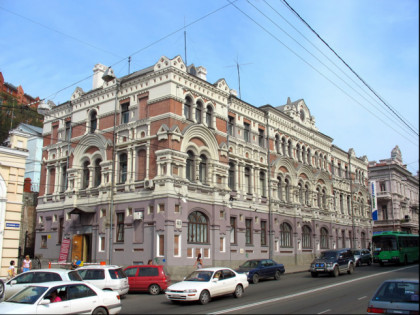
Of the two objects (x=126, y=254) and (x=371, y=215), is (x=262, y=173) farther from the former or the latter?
(x=371, y=215)

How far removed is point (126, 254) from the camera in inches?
1088

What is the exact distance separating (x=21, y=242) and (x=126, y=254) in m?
13.4

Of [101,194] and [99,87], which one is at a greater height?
[99,87]

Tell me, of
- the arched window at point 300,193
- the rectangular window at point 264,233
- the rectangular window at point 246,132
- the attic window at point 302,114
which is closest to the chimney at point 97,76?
the rectangular window at point 246,132

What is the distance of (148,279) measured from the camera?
2042 cm

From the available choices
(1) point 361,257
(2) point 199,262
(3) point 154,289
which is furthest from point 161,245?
(1) point 361,257

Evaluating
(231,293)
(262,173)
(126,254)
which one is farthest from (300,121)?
(231,293)

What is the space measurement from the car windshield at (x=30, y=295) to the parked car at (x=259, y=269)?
14.9 meters

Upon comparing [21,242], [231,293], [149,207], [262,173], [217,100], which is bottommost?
[231,293]

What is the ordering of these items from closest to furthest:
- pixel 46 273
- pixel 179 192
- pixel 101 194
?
1. pixel 46 273
2. pixel 179 192
3. pixel 101 194

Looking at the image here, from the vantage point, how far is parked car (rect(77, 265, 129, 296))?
712 inches

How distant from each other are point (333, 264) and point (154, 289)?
12.1 m

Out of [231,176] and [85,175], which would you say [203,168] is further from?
[85,175]

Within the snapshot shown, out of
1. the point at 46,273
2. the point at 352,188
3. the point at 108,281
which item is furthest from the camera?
the point at 352,188
